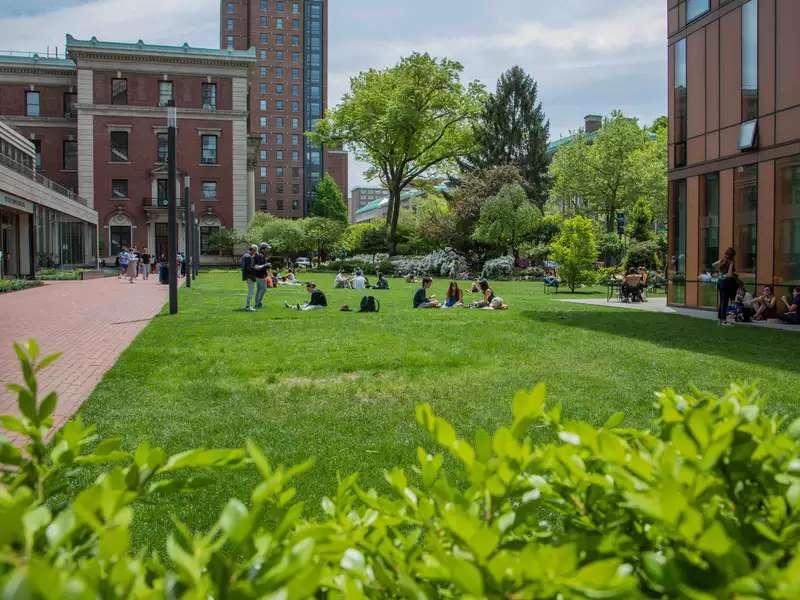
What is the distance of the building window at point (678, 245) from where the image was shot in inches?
906

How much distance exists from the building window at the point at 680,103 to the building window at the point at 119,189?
49.8 meters

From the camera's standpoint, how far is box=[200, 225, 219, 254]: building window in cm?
6375

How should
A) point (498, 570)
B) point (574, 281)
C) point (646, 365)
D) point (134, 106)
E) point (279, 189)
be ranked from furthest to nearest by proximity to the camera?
point (279, 189), point (134, 106), point (574, 281), point (646, 365), point (498, 570)

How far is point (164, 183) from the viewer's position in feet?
209

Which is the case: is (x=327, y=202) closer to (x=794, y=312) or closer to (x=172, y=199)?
(x=172, y=199)

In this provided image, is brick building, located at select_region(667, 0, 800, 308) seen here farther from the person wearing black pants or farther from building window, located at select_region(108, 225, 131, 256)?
building window, located at select_region(108, 225, 131, 256)

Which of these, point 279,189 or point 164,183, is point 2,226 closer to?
point 164,183

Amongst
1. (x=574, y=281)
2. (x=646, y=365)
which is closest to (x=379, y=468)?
(x=646, y=365)

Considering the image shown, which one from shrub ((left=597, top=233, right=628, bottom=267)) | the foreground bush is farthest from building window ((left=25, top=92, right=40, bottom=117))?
the foreground bush

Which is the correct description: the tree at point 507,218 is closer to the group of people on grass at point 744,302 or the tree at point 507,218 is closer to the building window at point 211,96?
the building window at point 211,96

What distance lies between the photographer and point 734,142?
20.3 meters

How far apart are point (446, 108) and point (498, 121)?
1231 cm

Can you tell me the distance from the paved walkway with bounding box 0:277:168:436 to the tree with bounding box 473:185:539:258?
27.7 m

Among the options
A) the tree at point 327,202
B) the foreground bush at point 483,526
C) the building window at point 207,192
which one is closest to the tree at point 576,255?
the foreground bush at point 483,526
